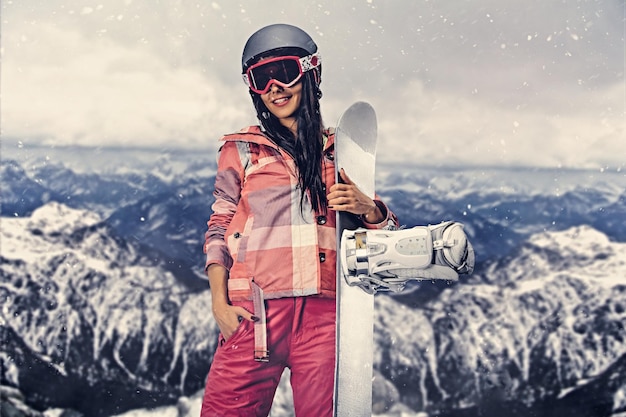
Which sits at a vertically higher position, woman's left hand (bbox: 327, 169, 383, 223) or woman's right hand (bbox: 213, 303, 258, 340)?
woman's left hand (bbox: 327, 169, 383, 223)

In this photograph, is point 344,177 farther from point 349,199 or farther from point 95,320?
point 95,320

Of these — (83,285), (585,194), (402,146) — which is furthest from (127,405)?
(585,194)

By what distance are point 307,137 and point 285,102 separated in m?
0.14

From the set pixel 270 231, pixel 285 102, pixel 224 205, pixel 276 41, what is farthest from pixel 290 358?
pixel 276 41

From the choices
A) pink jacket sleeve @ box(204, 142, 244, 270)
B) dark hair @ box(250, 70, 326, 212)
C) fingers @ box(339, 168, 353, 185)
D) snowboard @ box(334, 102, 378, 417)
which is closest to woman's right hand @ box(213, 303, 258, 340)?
pink jacket sleeve @ box(204, 142, 244, 270)

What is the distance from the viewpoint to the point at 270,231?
75.6 inches

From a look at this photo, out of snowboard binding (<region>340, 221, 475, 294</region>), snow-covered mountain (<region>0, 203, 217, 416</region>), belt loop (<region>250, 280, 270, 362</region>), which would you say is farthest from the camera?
snow-covered mountain (<region>0, 203, 217, 416</region>)

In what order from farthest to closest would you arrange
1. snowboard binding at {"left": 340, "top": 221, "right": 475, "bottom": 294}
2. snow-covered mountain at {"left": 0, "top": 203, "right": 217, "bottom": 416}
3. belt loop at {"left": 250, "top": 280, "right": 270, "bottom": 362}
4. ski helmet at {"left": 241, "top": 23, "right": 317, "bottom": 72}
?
1. snow-covered mountain at {"left": 0, "top": 203, "right": 217, "bottom": 416}
2. ski helmet at {"left": 241, "top": 23, "right": 317, "bottom": 72}
3. belt loop at {"left": 250, "top": 280, "right": 270, "bottom": 362}
4. snowboard binding at {"left": 340, "top": 221, "right": 475, "bottom": 294}

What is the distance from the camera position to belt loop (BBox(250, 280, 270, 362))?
1.87 metres

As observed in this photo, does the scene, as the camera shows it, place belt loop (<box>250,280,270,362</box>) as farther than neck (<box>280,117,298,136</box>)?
No

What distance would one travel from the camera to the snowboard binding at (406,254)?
Answer: 1755 mm

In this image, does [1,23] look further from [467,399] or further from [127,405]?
[467,399]

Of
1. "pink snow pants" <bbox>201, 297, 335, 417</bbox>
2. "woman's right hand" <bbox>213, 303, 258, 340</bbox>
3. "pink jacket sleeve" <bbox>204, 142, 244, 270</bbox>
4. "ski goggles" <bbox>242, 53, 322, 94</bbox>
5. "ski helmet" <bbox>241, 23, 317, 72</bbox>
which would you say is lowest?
"pink snow pants" <bbox>201, 297, 335, 417</bbox>

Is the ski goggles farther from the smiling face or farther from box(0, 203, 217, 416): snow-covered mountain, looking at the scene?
box(0, 203, 217, 416): snow-covered mountain
